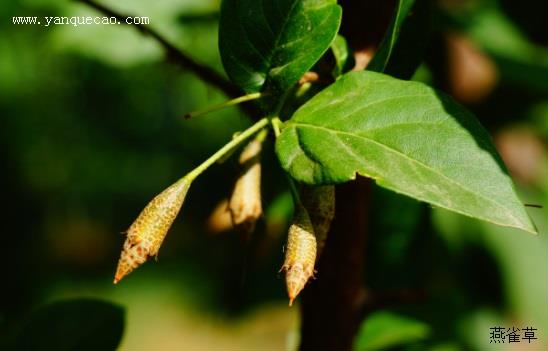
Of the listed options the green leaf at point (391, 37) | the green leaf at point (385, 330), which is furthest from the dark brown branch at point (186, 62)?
the green leaf at point (385, 330)

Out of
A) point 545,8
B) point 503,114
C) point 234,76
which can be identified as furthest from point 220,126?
point 234,76

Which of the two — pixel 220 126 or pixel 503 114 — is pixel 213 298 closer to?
pixel 220 126

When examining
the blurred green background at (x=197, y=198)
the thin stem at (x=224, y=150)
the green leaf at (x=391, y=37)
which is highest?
the green leaf at (x=391, y=37)

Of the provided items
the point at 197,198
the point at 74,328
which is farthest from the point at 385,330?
the point at 197,198

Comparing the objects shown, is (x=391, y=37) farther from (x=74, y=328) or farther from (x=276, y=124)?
(x=74, y=328)

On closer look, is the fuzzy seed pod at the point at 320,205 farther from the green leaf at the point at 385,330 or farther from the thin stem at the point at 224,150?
the green leaf at the point at 385,330
